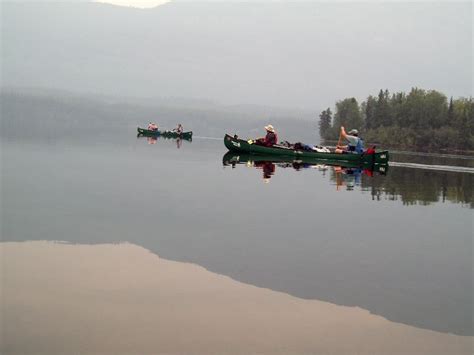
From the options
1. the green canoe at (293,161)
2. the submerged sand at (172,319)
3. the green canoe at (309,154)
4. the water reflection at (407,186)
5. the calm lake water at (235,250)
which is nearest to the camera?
the submerged sand at (172,319)

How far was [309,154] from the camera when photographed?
52.1 metres

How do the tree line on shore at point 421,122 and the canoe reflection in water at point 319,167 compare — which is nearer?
the canoe reflection in water at point 319,167

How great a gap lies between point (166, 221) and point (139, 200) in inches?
183

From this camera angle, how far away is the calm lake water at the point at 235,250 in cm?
1012

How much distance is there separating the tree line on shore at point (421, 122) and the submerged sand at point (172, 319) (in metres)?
141

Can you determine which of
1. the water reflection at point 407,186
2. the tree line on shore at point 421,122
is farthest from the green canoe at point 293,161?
the tree line on shore at point 421,122

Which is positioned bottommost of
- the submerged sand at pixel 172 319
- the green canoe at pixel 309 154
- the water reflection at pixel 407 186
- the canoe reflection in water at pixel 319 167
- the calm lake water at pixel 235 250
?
the submerged sand at pixel 172 319

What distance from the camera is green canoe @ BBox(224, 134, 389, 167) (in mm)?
49062

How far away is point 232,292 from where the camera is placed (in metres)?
11.2

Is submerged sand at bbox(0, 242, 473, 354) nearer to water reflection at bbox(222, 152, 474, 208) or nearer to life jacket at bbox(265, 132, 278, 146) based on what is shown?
water reflection at bbox(222, 152, 474, 208)

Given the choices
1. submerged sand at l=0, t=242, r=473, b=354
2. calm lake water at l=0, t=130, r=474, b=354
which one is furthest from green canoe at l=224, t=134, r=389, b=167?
submerged sand at l=0, t=242, r=473, b=354

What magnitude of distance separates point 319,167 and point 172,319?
39.6m

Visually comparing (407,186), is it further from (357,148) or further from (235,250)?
(235,250)

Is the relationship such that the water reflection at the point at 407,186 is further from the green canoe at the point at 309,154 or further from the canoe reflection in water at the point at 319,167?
the green canoe at the point at 309,154
